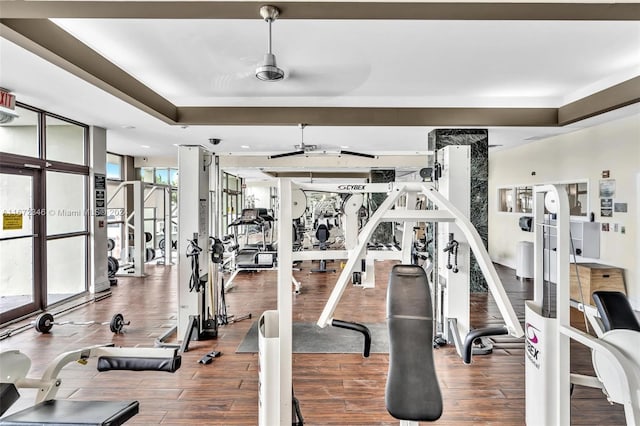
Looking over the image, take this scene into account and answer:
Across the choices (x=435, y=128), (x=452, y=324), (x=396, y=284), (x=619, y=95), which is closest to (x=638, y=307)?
(x=619, y=95)

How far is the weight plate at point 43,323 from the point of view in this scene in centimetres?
362

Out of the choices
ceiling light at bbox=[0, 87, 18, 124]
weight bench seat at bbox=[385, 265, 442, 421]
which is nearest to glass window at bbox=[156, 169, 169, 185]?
ceiling light at bbox=[0, 87, 18, 124]

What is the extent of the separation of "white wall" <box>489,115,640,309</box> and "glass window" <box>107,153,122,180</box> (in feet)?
28.5

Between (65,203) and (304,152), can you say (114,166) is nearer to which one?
(65,203)

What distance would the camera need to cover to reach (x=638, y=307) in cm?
434

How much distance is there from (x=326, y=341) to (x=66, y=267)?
417cm

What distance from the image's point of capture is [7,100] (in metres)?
3.70

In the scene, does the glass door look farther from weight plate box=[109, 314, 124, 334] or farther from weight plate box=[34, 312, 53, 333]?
weight plate box=[109, 314, 124, 334]

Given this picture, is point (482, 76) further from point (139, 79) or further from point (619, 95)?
point (139, 79)

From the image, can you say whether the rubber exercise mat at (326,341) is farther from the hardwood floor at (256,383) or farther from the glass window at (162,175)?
the glass window at (162,175)

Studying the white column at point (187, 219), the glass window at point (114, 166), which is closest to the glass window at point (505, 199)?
the white column at point (187, 219)

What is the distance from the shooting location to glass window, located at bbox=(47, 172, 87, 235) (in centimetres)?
484

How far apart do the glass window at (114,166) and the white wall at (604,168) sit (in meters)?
8.69

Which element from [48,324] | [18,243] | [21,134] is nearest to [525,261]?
[48,324]
